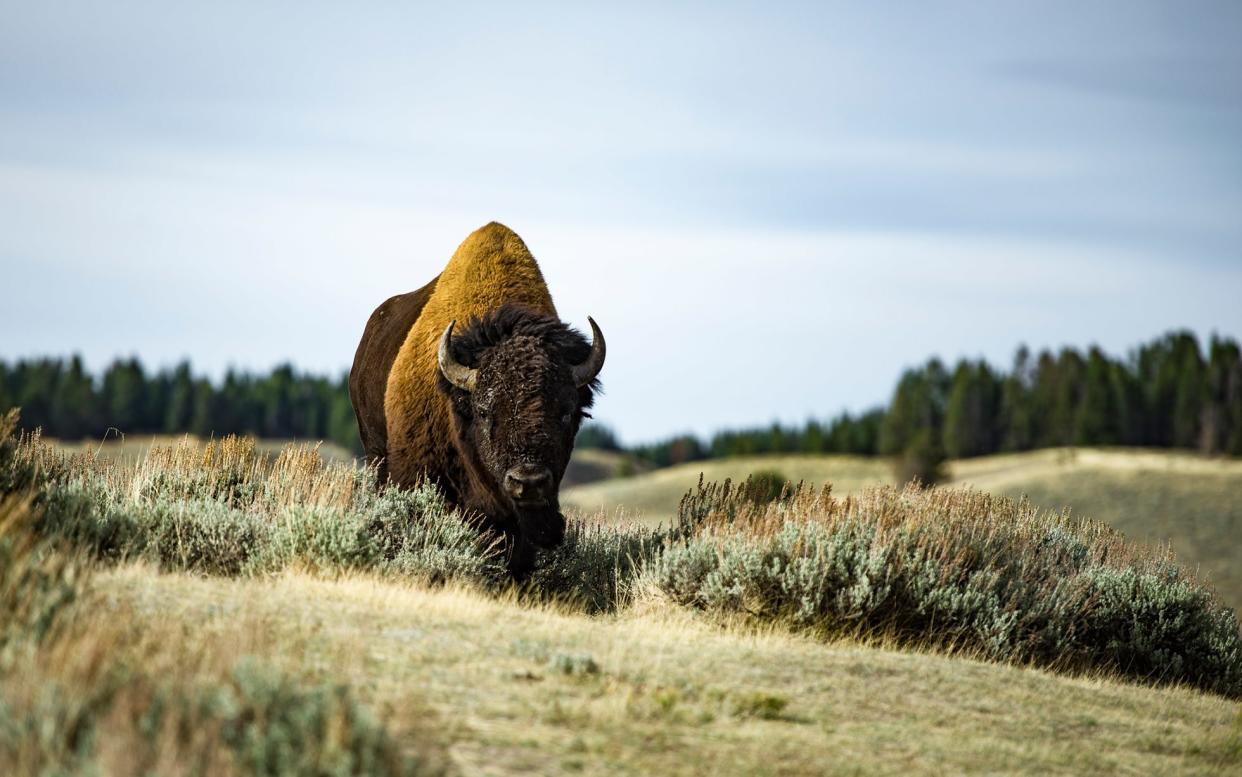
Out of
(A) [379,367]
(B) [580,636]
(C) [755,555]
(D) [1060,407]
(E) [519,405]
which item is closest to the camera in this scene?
(B) [580,636]

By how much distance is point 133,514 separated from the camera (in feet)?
31.9

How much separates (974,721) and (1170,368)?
136056mm

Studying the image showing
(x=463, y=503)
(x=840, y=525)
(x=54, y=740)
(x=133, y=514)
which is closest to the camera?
(x=54, y=740)

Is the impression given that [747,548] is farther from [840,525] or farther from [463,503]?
[463,503]

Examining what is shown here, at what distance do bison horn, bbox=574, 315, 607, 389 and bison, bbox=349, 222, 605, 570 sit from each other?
0.01 metres

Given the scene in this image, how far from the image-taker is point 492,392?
10.5 meters

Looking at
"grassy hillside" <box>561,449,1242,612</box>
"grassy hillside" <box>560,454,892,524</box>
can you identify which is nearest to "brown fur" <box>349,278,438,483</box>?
"grassy hillside" <box>561,449,1242,612</box>

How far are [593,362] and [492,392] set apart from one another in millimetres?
1083

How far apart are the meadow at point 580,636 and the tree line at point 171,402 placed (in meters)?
124

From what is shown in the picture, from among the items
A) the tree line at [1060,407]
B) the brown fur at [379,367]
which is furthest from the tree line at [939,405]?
the brown fur at [379,367]

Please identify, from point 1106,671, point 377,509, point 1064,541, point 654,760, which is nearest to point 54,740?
point 654,760

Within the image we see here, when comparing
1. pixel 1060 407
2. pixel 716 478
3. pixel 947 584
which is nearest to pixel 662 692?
pixel 947 584

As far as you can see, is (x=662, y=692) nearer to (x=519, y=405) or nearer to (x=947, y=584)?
(x=519, y=405)

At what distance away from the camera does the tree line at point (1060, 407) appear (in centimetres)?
12506
